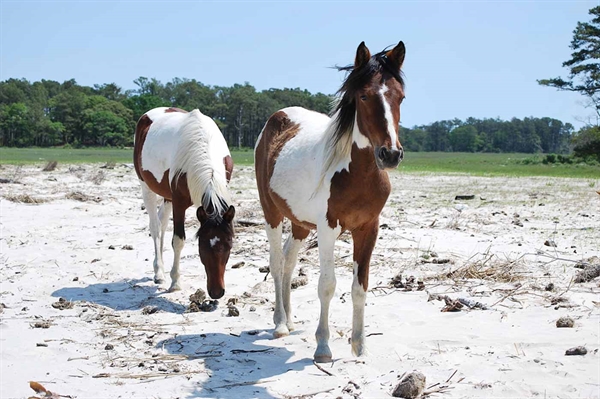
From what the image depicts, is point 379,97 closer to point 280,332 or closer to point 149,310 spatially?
point 280,332

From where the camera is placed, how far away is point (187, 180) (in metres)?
6.75

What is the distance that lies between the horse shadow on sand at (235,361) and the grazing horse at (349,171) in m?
0.33

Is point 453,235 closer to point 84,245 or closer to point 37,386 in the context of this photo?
point 84,245

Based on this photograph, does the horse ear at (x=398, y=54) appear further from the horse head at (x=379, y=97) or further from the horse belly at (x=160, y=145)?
the horse belly at (x=160, y=145)

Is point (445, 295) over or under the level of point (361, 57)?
under

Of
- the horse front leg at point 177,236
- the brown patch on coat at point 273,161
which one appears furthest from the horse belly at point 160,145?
the brown patch on coat at point 273,161

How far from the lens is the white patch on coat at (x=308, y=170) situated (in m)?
4.53

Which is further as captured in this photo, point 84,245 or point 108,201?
point 108,201

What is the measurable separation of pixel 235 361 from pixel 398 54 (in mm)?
2854

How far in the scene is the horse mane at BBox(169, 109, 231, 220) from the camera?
247 inches

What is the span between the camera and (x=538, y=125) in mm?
146375

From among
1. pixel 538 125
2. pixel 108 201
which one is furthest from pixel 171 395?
pixel 538 125

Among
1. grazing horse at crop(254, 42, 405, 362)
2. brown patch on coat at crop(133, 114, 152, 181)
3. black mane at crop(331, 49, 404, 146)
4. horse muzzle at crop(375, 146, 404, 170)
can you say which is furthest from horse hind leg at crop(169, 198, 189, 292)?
horse muzzle at crop(375, 146, 404, 170)

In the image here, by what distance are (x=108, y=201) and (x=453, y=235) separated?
8.70 m
